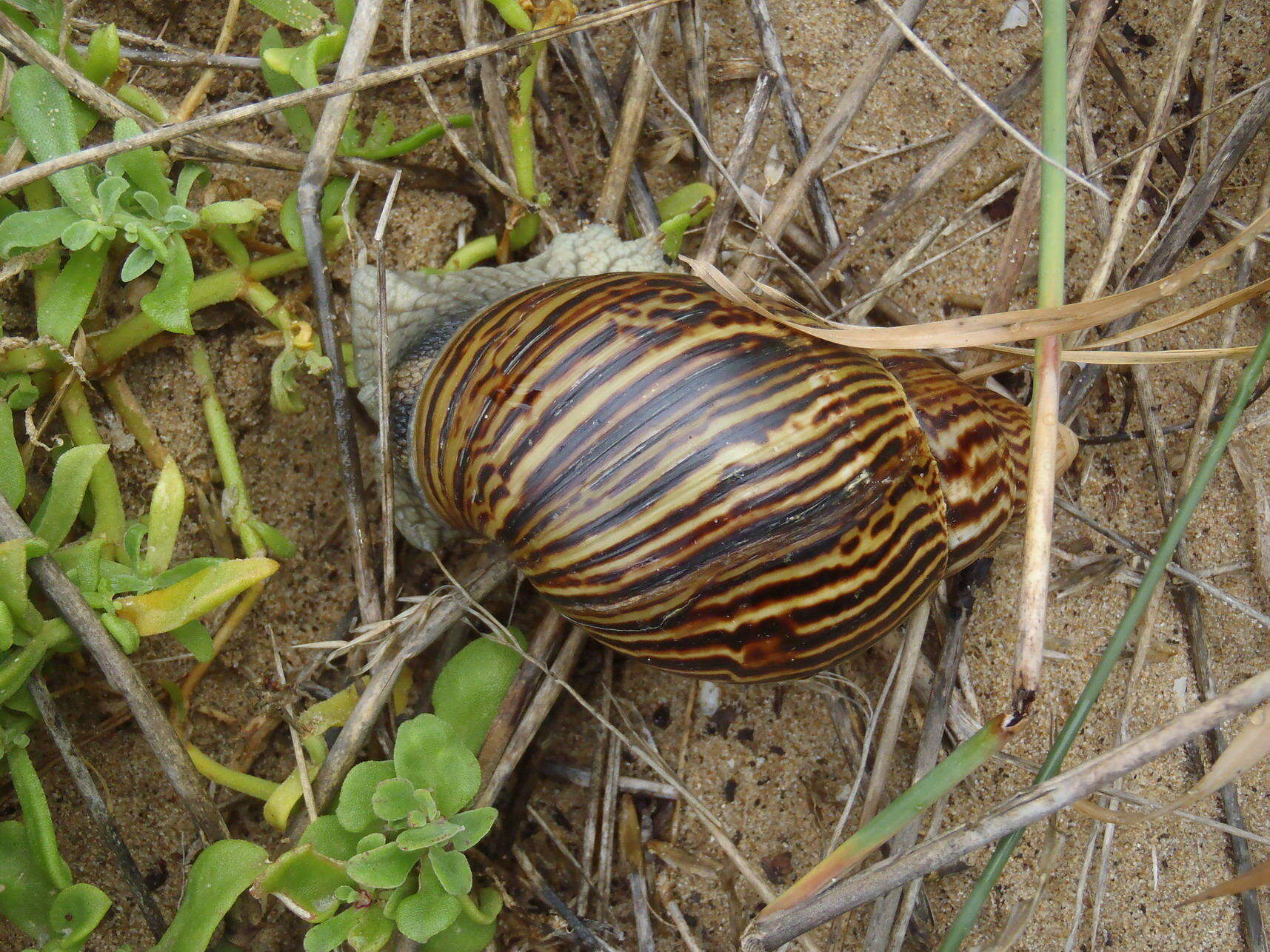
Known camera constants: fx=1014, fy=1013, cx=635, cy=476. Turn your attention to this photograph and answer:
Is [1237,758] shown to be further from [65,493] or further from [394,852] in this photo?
[65,493]

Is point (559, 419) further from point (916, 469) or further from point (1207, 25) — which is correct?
point (1207, 25)

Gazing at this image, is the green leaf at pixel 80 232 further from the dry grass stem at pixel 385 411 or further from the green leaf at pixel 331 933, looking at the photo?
the green leaf at pixel 331 933

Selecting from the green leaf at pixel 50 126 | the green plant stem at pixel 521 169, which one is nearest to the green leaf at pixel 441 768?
the green plant stem at pixel 521 169

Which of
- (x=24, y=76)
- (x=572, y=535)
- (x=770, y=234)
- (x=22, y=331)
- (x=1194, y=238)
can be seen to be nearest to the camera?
(x=572, y=535)

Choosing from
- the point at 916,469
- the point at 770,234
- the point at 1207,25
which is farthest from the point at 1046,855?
the point at 1207,25

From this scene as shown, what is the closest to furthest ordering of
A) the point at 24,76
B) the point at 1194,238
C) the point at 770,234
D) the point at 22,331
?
the point at 24,76
the point at 22,331
the point at 770,234
the point at 1194,238

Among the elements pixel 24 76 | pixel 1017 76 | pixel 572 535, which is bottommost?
pixel 572 535
